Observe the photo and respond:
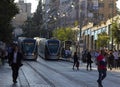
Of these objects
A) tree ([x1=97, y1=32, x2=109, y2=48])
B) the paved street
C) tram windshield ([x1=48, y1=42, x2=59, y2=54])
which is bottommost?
the paved street

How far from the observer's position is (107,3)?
148125 millimetres

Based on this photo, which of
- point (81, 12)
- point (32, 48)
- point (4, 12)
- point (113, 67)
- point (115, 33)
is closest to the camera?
point (4, 12)

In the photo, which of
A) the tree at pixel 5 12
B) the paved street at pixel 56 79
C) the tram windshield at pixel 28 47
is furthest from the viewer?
the tram windshield at pixel 28 47

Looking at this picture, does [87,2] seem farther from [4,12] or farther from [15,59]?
[15,59]

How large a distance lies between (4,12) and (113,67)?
42.3ft

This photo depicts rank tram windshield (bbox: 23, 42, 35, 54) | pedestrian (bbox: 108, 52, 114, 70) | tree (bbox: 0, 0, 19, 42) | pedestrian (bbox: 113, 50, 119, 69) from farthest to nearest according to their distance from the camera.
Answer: tram windshield (bbox: 23, 42, 35, 54)
pedestrian (bbox: 113, 50, 119, 69)
pedestrian (bbox: 108, 52, 114, 70)
tree (bbox: 0, 0, 19, 42)

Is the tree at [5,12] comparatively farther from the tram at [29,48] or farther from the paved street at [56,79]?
the tram at [29,48]

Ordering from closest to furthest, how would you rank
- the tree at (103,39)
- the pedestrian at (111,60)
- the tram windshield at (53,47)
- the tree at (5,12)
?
the tree at (5,12), the pedestrian at (111,60), the tram windshield at (53,47), the tree at (103,39)

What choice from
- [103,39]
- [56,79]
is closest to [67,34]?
[103,39]

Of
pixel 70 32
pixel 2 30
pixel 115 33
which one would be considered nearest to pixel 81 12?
pixel 70 32

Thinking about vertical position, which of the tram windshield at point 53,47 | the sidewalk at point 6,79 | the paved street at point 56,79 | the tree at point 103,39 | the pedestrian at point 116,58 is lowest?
the paved street at point 56,79

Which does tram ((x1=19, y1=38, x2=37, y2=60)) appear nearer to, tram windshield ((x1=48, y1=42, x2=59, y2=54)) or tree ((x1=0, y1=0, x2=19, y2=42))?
tram windshield ((x1=48, y1=42, x2=59, y2=54))

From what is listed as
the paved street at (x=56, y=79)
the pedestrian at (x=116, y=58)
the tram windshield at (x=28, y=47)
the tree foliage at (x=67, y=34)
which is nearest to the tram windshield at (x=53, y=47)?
the tram windshield at (x=28, y=47)

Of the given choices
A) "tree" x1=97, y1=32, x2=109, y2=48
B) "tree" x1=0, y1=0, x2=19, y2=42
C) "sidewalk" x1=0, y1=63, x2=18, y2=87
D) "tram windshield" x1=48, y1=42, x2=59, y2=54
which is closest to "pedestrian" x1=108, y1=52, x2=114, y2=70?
"tree" x1=0, y1=0, x2=19, y2=42
